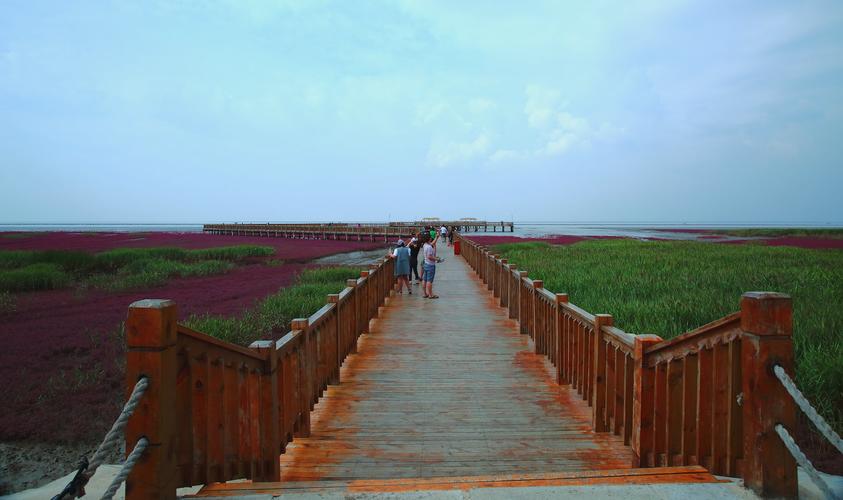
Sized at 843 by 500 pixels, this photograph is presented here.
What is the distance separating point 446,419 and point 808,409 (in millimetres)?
2977

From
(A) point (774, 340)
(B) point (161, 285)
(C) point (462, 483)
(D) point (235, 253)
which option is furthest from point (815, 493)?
(D) point (235, 253)

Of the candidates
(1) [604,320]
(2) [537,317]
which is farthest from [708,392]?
(2) [537,317]

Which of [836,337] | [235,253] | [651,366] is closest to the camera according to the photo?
[651,366]

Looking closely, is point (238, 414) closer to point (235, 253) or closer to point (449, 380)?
point (449, 380)

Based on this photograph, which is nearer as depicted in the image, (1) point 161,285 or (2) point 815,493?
(2) point 815,493

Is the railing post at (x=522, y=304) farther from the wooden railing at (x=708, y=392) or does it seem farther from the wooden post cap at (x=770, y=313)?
the wooden post cap at (x=770, y=313)

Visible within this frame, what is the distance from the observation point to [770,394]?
2.52 metres

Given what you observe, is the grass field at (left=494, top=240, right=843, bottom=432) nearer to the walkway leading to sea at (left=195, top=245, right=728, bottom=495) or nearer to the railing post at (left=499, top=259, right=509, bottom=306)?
the railing post at (left=499, top=259, right=509, bottom=306)

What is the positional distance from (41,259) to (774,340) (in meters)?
27.2

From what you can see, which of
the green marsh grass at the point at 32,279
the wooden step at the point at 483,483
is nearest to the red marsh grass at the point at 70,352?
the green marsh grass at the point at 32,279

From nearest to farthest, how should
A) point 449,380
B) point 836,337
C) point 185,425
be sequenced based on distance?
point 185,425, point 449,380, point 836,337

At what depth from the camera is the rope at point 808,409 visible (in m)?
2.09

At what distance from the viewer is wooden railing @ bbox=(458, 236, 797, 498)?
8.21 ft

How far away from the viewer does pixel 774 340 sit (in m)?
2.50
